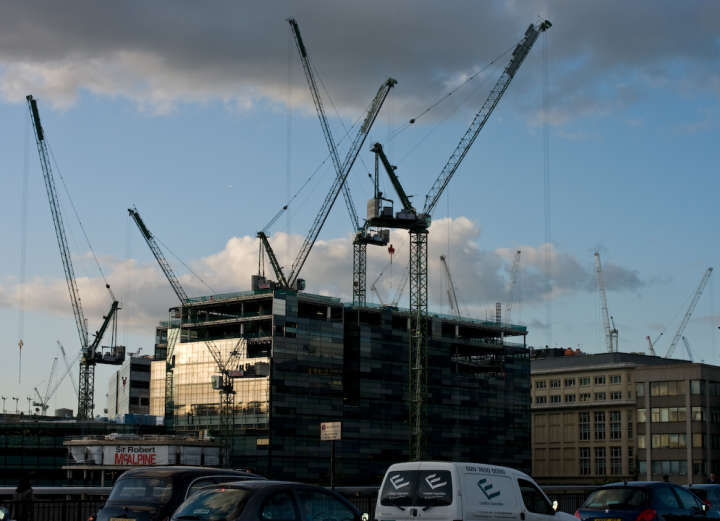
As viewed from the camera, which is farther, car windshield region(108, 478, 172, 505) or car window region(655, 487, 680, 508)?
car window region(655, 487, 680, 508)

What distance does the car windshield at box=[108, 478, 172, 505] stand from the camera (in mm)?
19625

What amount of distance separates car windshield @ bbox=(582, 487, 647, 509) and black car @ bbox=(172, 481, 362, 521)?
9076 mm

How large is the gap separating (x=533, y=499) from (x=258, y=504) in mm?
7781

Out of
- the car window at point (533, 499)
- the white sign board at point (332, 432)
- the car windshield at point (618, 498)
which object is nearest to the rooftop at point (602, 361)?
the white sign board at point (332, 432)

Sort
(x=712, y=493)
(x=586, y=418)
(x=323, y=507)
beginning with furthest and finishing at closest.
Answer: (x=586, y=418)
(x=712, y=493)
(x=323, y=507)

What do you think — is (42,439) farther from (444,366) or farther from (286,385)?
(444,366)

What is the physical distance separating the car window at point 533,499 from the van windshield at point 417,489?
2.37m

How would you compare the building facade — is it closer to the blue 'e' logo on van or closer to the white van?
the white van

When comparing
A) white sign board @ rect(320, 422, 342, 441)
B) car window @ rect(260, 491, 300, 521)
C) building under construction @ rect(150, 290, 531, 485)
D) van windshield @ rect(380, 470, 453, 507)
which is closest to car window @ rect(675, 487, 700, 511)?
van windshield @ rect(380, 470, 453, 507)

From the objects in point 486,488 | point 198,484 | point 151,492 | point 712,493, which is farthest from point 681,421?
point 151,492

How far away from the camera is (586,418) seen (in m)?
188

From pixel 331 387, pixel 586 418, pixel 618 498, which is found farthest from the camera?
pixel 586 418

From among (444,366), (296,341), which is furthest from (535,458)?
(296,341)

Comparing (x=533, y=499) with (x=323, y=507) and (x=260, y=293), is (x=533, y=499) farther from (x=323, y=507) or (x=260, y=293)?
(x=260, y=293)
